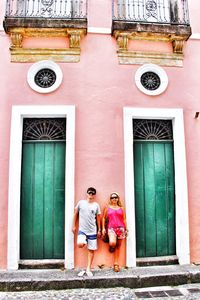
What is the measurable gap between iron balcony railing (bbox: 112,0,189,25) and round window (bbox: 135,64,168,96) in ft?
4.00

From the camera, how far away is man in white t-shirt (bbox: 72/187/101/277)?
18.7 ft

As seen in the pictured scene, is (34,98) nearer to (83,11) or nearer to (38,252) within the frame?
(83,11)

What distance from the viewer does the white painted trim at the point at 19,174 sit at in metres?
5.86

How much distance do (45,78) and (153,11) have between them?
3.14 m

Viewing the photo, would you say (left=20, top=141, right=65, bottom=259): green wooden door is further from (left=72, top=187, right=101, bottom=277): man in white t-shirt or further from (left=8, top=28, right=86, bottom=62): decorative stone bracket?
(left=8, top=28, right=86, bottom=62): decorative stone bracket

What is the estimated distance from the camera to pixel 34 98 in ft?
20.7

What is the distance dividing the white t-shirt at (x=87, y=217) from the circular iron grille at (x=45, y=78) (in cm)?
273

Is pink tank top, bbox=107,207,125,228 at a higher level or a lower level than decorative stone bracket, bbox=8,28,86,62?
lower

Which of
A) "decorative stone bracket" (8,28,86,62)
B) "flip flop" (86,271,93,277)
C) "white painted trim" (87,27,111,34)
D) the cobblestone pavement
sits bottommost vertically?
the cobblestone pavement

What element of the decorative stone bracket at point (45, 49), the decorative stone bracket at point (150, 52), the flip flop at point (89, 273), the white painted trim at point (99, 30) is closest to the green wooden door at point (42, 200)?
the flip flop at point (89, 273)

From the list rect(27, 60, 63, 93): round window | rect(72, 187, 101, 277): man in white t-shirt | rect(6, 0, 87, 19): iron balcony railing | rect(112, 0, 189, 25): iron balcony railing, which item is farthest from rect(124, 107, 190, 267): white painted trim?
rect(6, 0, 87, 19): iron balcony railing

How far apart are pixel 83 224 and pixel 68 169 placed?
1190 millimetres

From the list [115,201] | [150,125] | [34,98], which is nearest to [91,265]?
[115,201]

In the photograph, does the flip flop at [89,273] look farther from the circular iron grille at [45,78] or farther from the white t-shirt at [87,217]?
the circular iron grille at [45,78]
